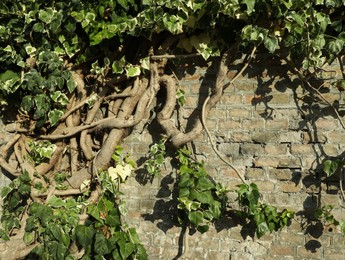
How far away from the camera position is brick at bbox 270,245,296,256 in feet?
9.94

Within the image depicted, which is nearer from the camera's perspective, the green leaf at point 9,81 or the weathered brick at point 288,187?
the weathered brick at point 288,187

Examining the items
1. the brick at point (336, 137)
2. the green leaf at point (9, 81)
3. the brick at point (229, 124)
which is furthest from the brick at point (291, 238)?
the green leaf at point (9, 81)

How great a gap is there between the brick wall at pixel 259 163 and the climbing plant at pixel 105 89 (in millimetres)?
96

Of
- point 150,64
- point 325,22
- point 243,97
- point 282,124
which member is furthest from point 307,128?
point 150,64

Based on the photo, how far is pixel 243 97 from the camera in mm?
3205

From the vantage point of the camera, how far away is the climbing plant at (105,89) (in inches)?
118

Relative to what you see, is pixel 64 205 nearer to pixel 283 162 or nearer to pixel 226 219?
pixel 226 219

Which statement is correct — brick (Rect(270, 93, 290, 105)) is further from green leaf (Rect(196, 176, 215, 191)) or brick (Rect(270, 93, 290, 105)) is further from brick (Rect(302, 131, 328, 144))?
green leaf (Rect(196, 176, 215, 191))

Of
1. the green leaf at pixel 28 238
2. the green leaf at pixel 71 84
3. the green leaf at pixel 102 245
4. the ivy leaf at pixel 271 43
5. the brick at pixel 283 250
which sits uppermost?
the ivy leaf at pixel 271 43

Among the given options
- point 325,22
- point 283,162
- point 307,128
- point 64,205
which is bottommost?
point 64,205

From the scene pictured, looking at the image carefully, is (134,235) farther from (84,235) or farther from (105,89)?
(105,89)

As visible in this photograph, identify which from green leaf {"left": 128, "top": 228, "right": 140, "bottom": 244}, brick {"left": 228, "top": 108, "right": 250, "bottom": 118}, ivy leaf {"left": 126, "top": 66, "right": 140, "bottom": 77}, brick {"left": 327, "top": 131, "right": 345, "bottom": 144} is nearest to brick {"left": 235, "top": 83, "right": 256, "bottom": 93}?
brick {"left": 228, "top": 108, "right": 250, "bottom": 118}

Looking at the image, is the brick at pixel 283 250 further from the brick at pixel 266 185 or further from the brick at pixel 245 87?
the brick at pixel 245 87

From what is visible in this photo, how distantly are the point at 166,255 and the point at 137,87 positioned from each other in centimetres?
118
